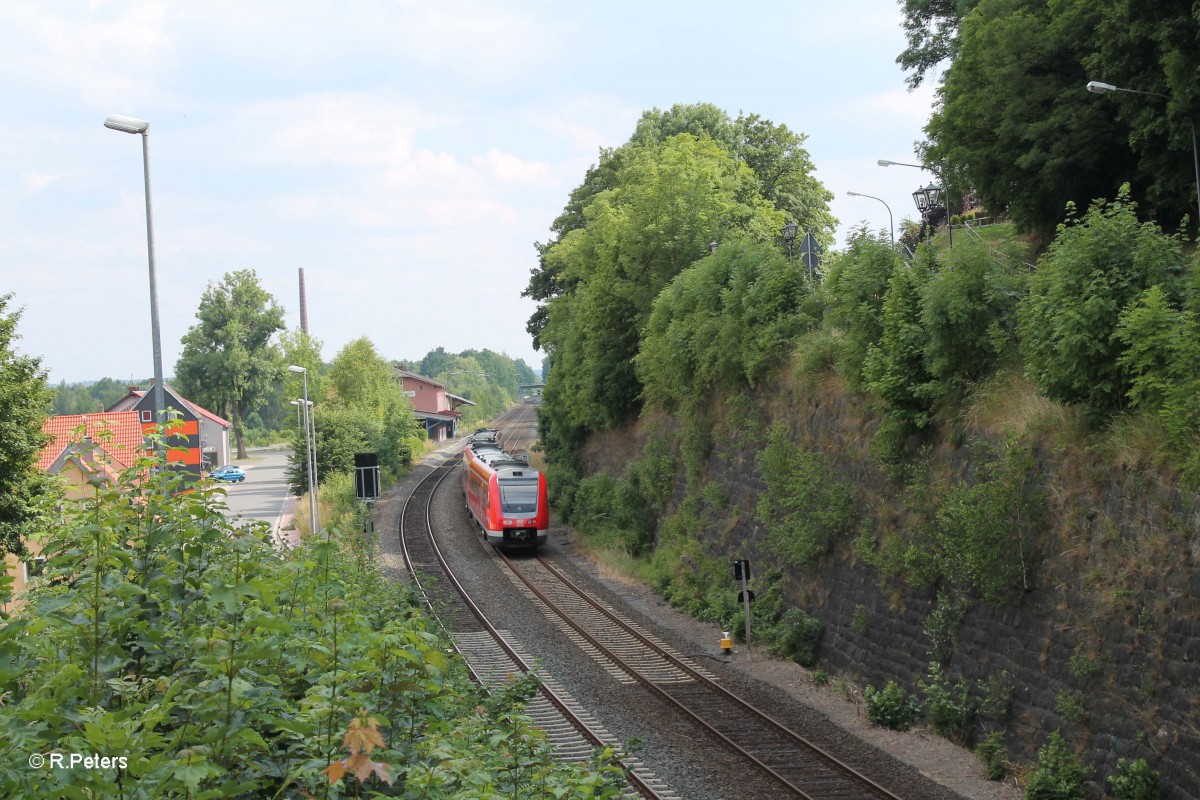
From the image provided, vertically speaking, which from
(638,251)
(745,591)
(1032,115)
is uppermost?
(1032,115)

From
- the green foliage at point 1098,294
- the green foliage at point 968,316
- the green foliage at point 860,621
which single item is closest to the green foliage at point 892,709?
the green foliage at point 860,621

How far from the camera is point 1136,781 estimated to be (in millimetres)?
10719

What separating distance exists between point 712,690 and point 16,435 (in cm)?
1438

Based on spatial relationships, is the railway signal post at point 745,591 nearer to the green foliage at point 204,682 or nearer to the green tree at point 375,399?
the green foliage at point 204,682

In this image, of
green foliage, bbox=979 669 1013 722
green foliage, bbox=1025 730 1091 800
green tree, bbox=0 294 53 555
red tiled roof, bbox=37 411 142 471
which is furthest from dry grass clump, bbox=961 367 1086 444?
green tree, bbox=0 294 53 555

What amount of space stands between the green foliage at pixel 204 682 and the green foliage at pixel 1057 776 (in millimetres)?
7775

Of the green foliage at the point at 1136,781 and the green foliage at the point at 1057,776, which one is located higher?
the green foliage at the point at 1136,781

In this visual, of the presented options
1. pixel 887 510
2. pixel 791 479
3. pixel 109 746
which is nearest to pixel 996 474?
pixel 887 510

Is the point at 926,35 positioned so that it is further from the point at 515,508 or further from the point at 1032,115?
the point at 515,508

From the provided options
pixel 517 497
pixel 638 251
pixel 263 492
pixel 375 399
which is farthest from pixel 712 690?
pixel 375 399

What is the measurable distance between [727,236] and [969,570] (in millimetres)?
21080

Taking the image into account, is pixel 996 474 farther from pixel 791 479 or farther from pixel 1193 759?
pixel 791 479

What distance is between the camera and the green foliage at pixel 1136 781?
10.7 metres

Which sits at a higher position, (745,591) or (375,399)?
(375,399)
